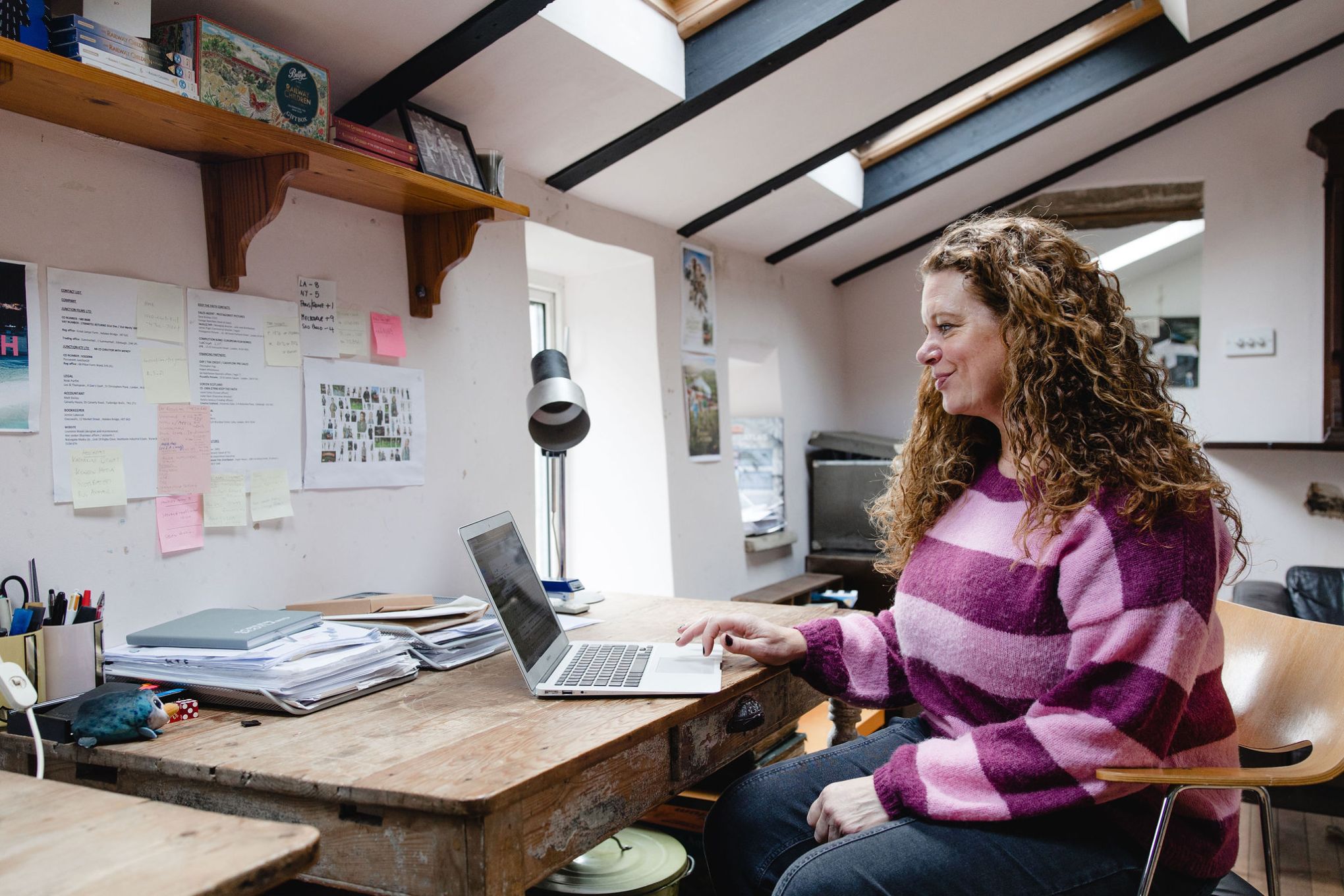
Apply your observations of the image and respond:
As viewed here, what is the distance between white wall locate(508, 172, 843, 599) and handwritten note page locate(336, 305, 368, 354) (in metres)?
0.65

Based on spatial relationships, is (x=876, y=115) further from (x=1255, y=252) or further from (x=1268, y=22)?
(x=1255, y=252)

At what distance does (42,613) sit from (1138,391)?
1543 millimetres

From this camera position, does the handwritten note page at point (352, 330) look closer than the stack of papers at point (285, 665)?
No

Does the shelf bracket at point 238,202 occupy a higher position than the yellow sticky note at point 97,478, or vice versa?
the shelf bracket at point 238,202

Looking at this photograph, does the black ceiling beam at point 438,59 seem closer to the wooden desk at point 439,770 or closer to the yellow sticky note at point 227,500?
the yellow sticky note at point 227,500

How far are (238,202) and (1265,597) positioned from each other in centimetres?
313

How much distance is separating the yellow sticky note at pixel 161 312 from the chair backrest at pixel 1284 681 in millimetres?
1678

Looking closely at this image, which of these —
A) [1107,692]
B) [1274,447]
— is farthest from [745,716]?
[1274,447]

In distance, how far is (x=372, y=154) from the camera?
5.63 feet

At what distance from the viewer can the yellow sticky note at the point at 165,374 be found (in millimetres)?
1547

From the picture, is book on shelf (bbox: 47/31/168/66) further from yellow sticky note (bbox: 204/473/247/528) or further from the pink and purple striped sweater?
the pink and purple striped sweater

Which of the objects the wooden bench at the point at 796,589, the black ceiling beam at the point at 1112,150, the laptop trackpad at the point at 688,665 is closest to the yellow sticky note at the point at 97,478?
the laptop trackpad at the point at 688,665

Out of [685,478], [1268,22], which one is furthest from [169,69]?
[1268,22]

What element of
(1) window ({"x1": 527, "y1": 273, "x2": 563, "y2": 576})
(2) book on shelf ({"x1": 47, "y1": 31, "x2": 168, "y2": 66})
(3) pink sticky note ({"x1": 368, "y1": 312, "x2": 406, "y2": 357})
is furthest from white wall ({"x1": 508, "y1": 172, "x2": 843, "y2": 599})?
(2) book on shelf ({"x1": 47, "y1": 31, "x2": 168, "y2": 66})
